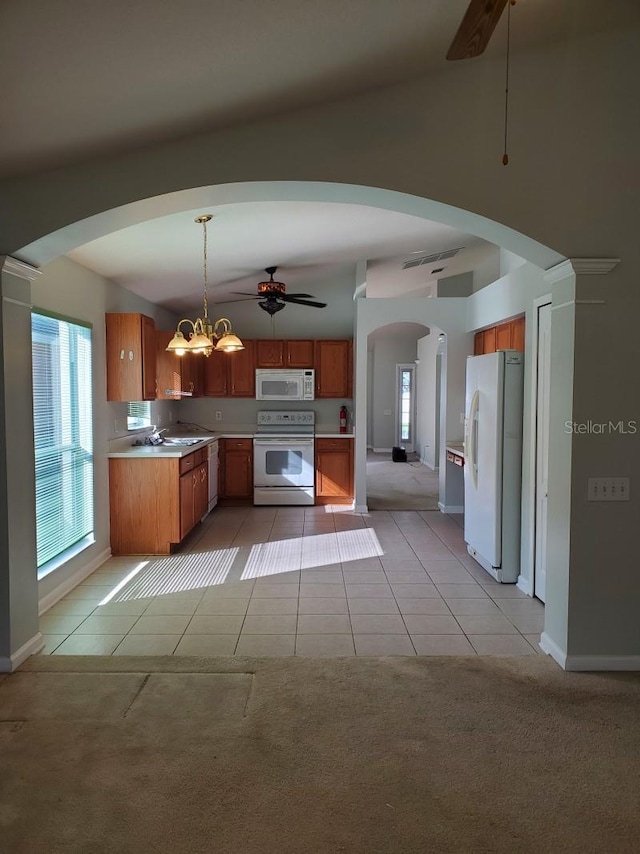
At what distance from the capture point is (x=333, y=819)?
5.93 ft

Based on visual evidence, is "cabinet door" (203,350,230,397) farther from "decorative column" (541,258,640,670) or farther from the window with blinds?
"decorative column" (541,258,640,670)

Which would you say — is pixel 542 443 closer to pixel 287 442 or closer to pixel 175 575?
pixel 175 575

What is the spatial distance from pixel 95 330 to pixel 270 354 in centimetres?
309

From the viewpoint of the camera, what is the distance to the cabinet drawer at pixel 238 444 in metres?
6.98

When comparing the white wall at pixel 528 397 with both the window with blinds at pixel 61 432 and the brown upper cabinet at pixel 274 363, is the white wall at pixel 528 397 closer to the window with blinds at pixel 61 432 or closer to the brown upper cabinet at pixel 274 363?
the brown upper cabinet at pixel 274 363

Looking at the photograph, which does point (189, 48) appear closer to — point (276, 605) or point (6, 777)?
point (6, 777)

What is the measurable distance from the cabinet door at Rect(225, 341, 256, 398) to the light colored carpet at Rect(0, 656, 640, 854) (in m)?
4.77

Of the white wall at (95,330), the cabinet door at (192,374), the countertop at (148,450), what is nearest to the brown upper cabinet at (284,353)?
the cabinet door at (192,374)

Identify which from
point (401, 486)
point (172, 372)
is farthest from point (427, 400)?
point (172, 372)

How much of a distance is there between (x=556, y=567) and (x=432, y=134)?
225cm

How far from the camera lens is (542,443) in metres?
3.85

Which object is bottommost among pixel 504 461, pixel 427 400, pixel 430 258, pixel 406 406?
pixel 504 461

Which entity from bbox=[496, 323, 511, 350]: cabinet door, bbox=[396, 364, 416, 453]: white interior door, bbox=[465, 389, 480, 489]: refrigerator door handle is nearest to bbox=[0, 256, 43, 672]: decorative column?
bbox=[465, 389, 480, 489]: refrigerator door handle

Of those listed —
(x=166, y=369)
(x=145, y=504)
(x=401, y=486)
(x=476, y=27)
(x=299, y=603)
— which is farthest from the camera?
(x=401, y=486)
